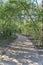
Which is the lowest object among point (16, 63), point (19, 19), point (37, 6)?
point (16, 63)

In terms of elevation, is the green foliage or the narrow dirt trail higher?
the green foliage

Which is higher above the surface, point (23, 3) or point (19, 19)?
point (23, 3)

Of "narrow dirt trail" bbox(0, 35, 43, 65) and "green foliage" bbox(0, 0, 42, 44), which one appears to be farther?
"green foliage" bbox(0, 0, 42, 44)

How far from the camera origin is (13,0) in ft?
31.2

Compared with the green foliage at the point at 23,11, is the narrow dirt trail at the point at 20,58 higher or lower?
lower

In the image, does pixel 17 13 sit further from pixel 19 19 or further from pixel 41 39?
pixel 41 39

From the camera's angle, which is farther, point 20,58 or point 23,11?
point 23,11

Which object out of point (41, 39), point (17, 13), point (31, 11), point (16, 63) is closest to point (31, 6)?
point (31, 11)

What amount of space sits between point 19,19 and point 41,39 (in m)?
2.01

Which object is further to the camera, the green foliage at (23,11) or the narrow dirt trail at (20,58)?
the green foliage at (23,11)

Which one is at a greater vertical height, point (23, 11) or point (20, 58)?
point (23, 11)

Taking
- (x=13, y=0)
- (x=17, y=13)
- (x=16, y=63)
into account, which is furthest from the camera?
(x=17, y=13)

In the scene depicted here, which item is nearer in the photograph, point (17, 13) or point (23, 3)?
point (23, 3)

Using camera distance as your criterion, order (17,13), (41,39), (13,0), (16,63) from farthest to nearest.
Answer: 1. (41,39)
2. (17,13)
3. (13,0)
4. (16,63)
